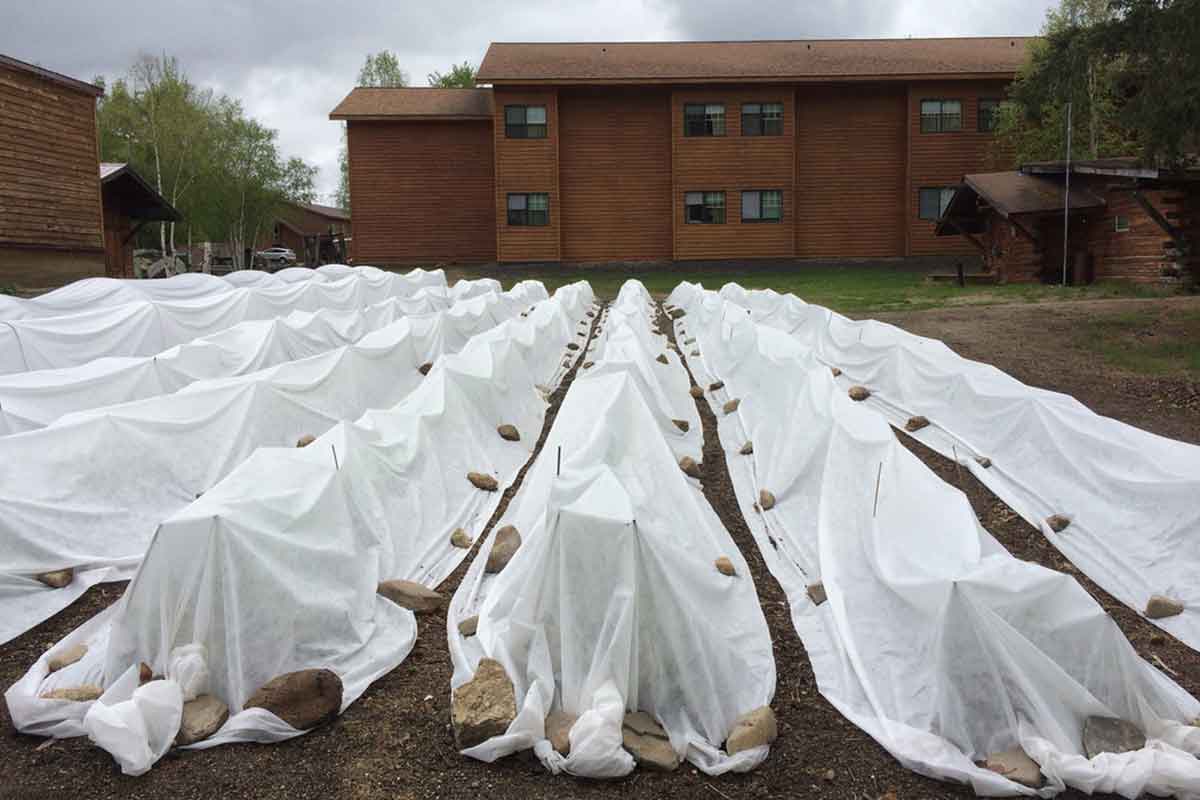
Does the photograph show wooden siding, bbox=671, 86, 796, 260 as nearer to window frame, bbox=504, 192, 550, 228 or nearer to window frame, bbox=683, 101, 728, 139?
window frame, bbox=683, 101, 728, 139

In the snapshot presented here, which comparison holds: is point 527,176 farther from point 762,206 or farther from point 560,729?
point 560,729

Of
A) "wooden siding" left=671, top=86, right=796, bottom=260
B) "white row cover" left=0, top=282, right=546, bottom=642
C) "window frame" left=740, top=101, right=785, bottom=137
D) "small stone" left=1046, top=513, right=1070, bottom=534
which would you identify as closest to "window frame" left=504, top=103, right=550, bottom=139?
"wooden siding" left=671, top=86, right=796, bottom=260

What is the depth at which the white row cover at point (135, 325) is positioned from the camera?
12570 mm

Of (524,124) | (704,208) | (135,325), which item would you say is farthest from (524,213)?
(135,325)

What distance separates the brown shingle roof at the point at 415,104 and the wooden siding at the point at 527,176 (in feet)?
7.32

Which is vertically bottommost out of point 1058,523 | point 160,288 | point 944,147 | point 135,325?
point 1058,523

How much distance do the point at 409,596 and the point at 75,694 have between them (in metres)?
1.83

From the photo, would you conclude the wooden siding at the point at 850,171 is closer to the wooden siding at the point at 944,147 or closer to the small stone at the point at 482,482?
the wooden siding at the point at 944,147

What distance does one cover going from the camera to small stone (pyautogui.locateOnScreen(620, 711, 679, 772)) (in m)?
3.97

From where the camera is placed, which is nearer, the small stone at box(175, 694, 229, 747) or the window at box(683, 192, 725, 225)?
the small stone at box(175, 694, 229, 747)

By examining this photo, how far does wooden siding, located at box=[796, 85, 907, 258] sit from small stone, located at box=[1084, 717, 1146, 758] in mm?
28520

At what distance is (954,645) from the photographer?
4.13 metres

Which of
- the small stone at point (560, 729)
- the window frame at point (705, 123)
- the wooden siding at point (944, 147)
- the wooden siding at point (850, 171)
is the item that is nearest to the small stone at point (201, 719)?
the small stone at point (560, 729)

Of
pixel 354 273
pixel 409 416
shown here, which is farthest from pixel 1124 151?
pixel 409 416
